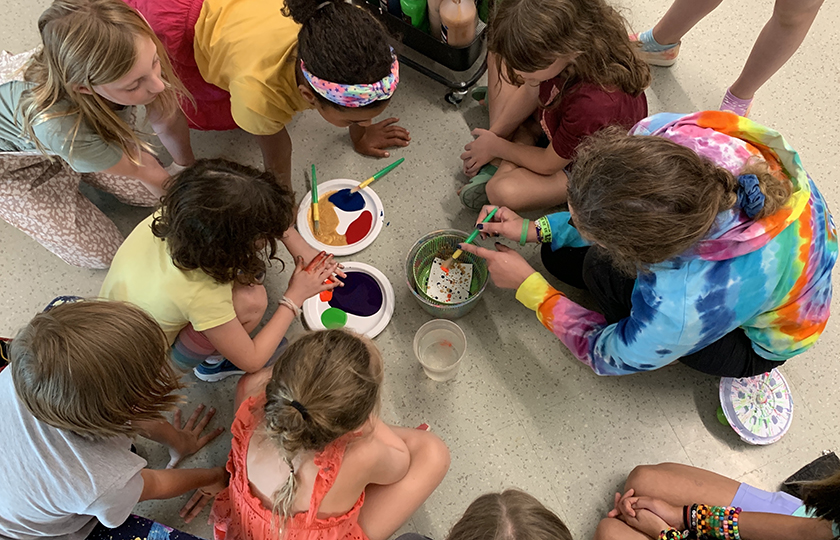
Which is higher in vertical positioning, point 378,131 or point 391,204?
point 378,131

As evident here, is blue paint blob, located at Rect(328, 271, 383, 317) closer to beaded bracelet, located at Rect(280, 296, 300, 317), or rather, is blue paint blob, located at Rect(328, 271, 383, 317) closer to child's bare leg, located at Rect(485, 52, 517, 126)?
beaded bracelet, located at Rect(280, 296, 300, 317)

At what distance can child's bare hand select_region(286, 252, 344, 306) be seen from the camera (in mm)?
1272

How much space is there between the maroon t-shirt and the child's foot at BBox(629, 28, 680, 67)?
51cm

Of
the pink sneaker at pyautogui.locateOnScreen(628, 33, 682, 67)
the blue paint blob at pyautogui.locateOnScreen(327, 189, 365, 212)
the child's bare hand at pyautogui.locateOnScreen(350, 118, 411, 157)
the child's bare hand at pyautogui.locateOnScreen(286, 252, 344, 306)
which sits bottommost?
the blue paint blob at pyautogui.locateOnScreen(327, 189, 365, 212)

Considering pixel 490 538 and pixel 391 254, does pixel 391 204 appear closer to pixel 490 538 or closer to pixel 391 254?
pixel 391 254

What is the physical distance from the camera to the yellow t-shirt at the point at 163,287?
1.09 m

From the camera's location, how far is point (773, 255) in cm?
98

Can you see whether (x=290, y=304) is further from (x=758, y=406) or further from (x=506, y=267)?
(x=758, y=406)

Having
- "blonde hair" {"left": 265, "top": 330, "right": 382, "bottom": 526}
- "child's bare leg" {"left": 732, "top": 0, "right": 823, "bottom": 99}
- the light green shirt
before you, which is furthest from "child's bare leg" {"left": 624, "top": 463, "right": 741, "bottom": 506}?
the light green shirt

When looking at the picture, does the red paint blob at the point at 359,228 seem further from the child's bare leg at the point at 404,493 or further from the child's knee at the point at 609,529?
the child's knee at the point at 609,529

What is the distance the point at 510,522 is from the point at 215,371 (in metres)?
0.84

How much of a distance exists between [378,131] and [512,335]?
68 centimetres

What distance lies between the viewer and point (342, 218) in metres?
1.57

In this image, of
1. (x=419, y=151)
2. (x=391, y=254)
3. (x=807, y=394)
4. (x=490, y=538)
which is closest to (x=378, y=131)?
(x=419, y=151)
